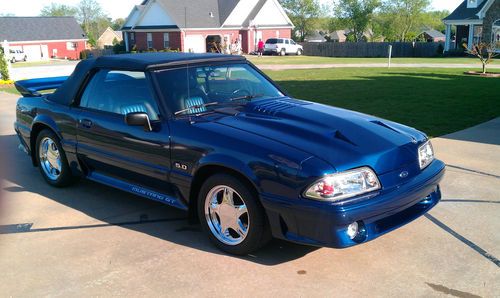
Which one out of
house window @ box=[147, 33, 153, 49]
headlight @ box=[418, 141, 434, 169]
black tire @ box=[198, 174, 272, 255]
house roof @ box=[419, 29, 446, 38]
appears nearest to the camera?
black tire @ box=[198, 174, 272, 255]

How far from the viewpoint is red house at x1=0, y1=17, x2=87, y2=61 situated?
62.8 metres

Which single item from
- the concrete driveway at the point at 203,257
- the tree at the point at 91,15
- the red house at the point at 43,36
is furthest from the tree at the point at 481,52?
the tree at the point at 91,15

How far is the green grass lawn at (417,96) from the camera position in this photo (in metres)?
9.92

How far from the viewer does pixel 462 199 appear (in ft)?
17.3

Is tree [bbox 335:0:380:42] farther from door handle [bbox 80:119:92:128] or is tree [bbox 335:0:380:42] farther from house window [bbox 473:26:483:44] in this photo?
door handle [bbox 80:119:92:128]

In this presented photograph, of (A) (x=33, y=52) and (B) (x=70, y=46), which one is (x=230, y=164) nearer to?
(A) (x=33, y=52)

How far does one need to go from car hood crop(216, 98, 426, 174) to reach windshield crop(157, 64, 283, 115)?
30 centimetres

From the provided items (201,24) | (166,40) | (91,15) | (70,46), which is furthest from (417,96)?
(91,15)

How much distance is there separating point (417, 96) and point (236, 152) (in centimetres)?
1078

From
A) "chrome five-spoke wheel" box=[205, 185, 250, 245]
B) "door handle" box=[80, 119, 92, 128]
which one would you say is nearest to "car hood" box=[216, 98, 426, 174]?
"chrome five-spoke wheel" box=[205, 185, 250, 245]

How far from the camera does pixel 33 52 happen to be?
209 feet

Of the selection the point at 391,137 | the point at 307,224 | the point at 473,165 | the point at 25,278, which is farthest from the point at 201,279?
the point at 473,165

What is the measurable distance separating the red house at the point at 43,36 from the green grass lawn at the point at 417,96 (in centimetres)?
5305

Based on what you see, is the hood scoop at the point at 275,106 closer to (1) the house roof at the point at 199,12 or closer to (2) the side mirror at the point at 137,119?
(2) the side mirror at the point at 137,119
